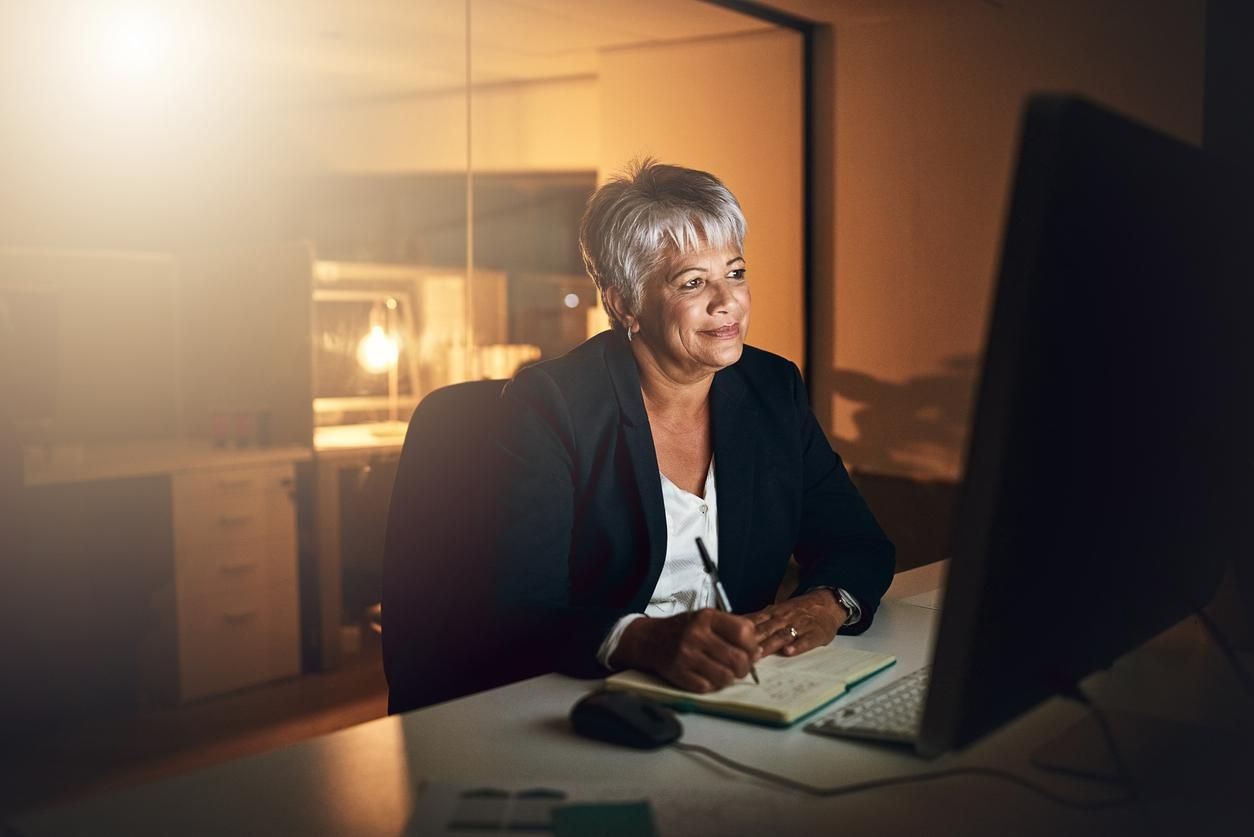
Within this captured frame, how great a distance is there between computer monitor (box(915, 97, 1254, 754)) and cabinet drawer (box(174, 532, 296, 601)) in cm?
312

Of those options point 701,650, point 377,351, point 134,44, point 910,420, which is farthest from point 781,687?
point 910,420

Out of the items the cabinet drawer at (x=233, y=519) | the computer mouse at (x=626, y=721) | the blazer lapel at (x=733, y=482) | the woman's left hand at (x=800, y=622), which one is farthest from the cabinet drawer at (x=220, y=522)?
the computer mouse at (x=626, y=721)

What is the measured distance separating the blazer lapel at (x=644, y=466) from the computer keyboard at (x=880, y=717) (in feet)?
1.52

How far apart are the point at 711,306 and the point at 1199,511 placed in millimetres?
907

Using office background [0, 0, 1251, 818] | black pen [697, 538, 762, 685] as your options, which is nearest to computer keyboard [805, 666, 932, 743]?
black pen [697, 538, 762, 685]

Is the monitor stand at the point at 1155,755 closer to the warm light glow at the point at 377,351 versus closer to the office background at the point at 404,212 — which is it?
the office background at the point at 404,212

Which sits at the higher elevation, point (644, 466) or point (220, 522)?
point (644, 466)

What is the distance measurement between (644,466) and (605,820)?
0.77 meters

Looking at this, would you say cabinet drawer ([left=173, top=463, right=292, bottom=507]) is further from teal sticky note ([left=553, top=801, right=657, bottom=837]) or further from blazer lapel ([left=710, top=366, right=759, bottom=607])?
teal sticky note ([left=553, top=801, right=657, bottom=837])

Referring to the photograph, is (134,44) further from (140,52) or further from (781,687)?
(781,687)

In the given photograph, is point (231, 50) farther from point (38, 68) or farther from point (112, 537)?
point (112, 537)

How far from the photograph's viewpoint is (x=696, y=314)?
1.69 meters

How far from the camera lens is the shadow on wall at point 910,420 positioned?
409 cm

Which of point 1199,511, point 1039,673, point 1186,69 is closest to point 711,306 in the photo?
point 1199,511
